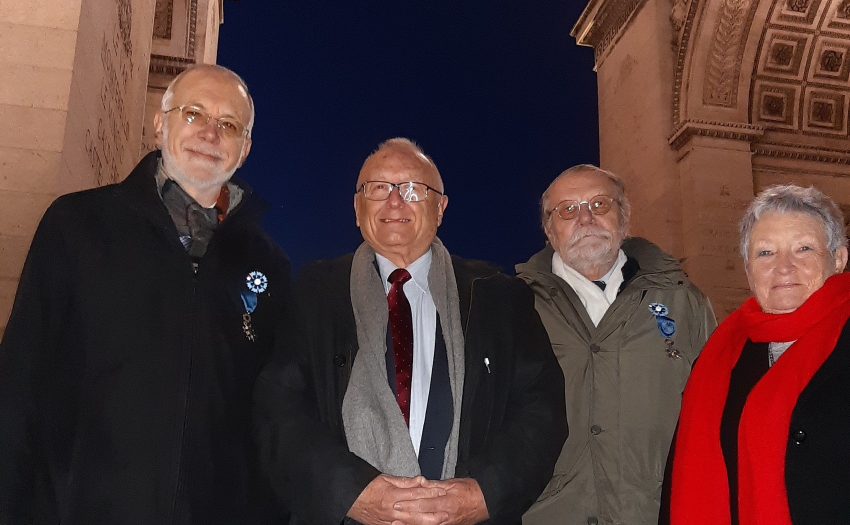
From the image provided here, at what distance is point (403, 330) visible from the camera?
8.86 ft

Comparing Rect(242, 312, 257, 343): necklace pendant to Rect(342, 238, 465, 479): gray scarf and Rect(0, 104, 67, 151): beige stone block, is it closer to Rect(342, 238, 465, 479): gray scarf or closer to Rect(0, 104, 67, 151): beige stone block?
Rect(342, 238, 465, 479): gray scarf

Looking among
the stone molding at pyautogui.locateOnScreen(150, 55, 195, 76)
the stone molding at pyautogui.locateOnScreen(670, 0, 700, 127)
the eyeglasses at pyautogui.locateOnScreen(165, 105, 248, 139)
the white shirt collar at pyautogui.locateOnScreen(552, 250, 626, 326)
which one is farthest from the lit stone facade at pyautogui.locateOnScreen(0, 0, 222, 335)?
the stone molding at pyautogui.locateOnScreen(670, 0, 700, 127)

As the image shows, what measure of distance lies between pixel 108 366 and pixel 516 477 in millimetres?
1326

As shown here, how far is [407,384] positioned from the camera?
2.59 metres

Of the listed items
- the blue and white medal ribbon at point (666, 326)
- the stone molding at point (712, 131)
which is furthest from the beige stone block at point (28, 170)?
the stone molding at point (712, 131)

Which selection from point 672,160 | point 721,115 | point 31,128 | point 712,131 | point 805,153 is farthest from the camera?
point 805,153

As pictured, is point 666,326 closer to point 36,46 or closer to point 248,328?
point 248,328

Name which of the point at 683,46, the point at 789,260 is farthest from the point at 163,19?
the point at 789,260

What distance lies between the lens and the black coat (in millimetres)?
2309

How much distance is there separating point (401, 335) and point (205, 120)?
1.11 meters

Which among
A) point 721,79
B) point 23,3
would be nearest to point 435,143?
point 721,79

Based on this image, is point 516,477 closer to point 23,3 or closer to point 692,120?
point 23,3

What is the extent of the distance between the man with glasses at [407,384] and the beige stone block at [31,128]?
82.7 inches

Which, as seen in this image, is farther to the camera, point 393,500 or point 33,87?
point 33,87
